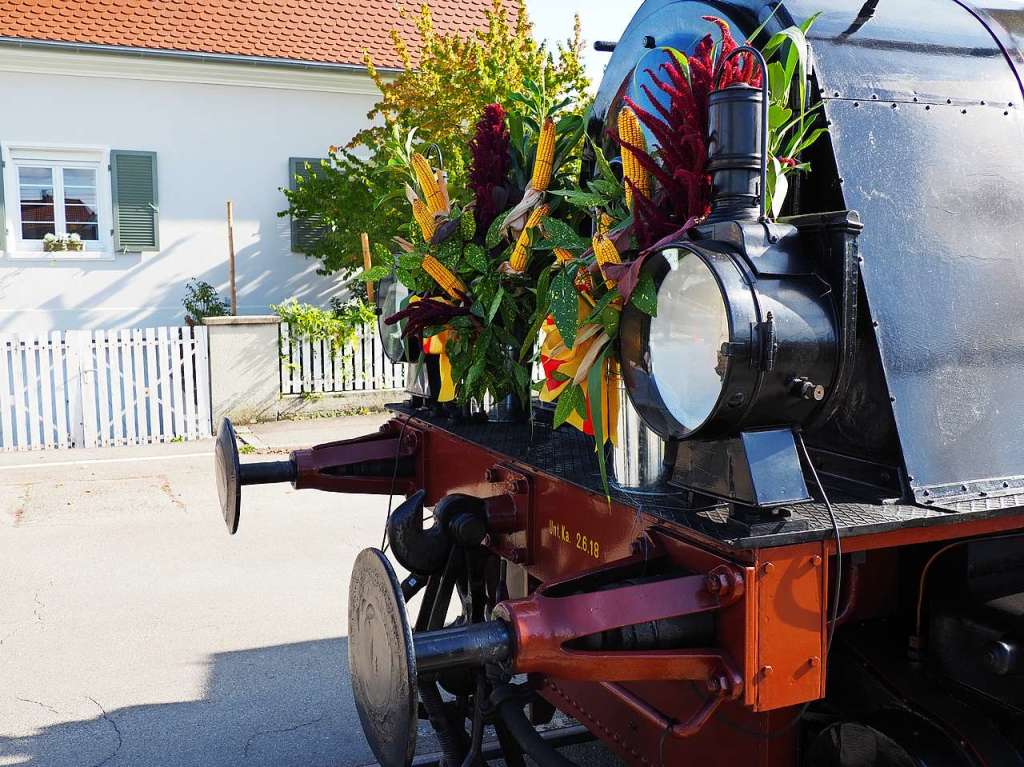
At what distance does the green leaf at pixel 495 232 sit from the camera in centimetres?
274

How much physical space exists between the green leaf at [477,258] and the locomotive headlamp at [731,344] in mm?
1096

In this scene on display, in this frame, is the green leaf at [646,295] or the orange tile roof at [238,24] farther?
the orange tile roof at [238,24]

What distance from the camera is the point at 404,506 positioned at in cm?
254

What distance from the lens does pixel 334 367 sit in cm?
1110

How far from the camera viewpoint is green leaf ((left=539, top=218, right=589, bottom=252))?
214cm

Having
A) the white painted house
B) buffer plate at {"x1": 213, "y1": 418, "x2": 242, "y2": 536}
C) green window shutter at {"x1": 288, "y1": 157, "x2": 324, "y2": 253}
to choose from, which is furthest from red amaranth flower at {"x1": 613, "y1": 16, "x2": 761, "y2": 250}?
the white painted house

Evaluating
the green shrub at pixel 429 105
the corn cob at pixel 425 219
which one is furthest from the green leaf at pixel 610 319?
the green shrub at pixel 429 105

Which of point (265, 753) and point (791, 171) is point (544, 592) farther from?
point (265, 753)

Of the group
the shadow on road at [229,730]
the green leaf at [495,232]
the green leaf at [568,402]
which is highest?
the green leaf at [495,232]

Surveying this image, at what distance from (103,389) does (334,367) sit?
8.11 ft

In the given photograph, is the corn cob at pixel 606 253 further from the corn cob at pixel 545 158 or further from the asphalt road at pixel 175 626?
the asphalt road at pixel 175 626

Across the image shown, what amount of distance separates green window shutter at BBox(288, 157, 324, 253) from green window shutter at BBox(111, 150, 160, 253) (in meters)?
1.73

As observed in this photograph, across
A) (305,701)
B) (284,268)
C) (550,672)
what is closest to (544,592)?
(550,672)

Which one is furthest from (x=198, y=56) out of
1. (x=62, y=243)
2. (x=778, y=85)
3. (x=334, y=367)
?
(x=778, y=85)
